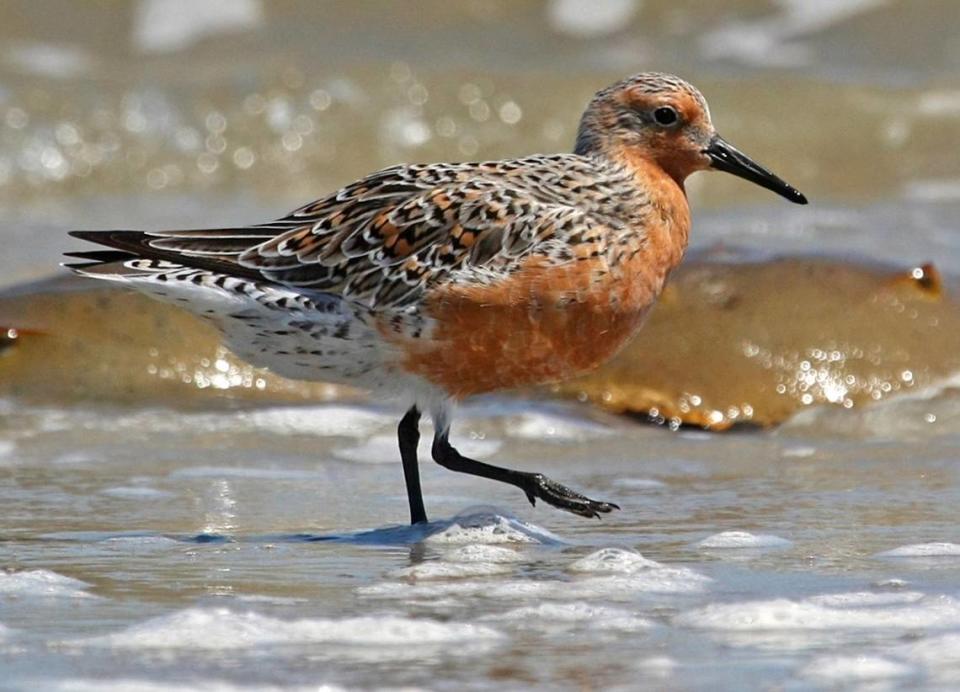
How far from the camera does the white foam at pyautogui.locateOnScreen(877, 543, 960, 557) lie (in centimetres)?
568

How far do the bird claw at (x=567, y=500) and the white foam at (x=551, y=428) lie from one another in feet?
4.91

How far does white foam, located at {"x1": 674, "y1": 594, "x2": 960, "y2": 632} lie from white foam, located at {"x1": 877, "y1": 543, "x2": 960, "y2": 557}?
0.67 metres

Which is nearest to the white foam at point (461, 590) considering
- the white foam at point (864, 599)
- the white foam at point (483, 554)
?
the white foam at point (483, 554)

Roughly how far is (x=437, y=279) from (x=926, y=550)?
5.85 feet

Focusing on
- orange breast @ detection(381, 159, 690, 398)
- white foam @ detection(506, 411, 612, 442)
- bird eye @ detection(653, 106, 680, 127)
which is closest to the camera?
orange breast @ detection(381, 159, 690, 398)

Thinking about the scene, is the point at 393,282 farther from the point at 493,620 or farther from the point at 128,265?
the point at 493,620

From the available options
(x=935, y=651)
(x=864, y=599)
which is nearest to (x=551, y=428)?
(x=864, y=599)

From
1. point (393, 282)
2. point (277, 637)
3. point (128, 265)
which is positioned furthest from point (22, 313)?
point (277, 637)

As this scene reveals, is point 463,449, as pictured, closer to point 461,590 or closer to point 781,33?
point 461,590

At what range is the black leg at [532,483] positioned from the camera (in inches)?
246

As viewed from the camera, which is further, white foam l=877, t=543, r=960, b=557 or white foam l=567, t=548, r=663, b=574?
white foam l=877, t=543, r=960, b=557

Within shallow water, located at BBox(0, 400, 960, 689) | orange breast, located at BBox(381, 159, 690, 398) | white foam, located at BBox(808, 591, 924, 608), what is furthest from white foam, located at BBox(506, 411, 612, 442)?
white foam, located at BBox(808, 591, 924, 608)

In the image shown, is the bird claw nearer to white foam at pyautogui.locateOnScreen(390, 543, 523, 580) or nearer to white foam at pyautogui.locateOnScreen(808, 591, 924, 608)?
white foam at pyautogui.locateOnScreen(390, 543, 523, 580)

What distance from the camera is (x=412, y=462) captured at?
21.3 ft
